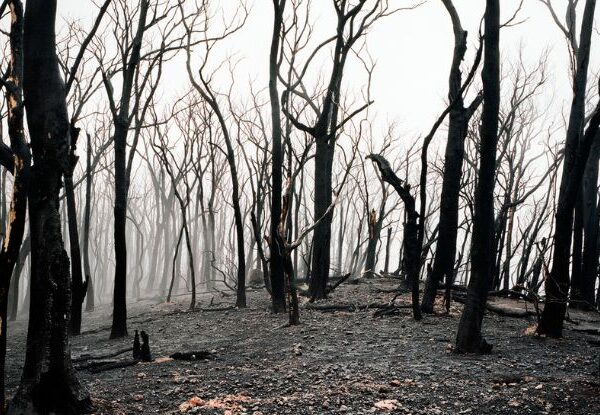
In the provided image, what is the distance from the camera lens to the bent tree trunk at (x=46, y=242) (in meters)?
4.22

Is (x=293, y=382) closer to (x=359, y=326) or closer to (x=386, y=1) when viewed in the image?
(x=359, y=326)

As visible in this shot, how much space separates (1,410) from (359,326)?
233 inches

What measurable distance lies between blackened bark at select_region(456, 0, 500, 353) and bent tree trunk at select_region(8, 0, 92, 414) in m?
5.00

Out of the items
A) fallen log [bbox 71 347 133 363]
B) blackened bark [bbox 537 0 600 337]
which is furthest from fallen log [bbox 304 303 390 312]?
fallen log [bbox 71 347 133 363]

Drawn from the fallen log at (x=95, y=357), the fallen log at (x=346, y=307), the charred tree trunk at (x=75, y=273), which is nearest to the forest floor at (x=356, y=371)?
the fallen log at (x=95, y=357)

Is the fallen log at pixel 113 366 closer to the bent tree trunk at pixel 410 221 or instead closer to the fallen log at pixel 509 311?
the bent tree trunk at pixel 410 221

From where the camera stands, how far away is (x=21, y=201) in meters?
4.25

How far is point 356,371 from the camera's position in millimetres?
5645

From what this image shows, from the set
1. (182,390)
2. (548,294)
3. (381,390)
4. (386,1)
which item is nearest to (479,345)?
(548,294)

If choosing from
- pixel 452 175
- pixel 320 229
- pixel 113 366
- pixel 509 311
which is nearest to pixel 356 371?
pixel 113 366

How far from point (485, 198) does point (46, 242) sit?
5604mm

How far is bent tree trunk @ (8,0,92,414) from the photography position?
422 cm

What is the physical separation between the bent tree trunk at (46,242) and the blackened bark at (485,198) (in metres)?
5.00

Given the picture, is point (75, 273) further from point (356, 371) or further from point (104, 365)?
point (356, 371)
